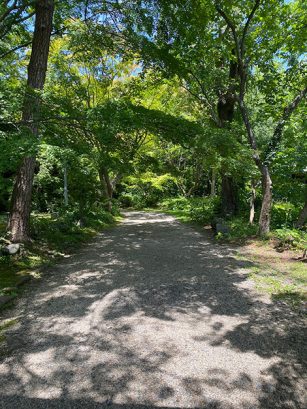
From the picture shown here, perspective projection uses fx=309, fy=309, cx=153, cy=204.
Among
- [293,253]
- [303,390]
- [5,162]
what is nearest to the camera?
[303,390]

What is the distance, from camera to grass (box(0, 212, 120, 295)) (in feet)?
18.0

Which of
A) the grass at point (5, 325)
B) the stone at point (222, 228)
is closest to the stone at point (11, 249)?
the grass at point (5, 325)

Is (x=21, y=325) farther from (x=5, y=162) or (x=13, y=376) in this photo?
(x=5, y=162)

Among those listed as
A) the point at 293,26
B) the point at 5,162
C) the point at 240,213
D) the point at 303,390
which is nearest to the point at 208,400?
the point at 303,390

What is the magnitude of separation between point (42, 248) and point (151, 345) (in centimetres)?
463

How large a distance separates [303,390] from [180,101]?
1543cm

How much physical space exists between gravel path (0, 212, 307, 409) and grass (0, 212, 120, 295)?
0.41 metres

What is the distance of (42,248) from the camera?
7090mm

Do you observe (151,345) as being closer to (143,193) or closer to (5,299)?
(5,299)

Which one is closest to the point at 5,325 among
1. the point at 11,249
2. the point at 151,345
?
the point at 151,345

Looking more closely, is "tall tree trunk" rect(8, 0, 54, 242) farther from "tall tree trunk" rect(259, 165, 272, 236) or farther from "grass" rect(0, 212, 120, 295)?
"tall tree trunk" rect(259, 165, 272, 236)

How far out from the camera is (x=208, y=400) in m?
2.42

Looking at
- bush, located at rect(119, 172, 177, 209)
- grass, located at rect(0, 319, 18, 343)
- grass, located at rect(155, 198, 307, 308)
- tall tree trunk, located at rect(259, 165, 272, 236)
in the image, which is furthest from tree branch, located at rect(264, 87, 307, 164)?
bush, located at rect(119, 172, 177, 209)

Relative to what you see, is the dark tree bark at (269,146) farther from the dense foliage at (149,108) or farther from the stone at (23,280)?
the stone at (23,280)
